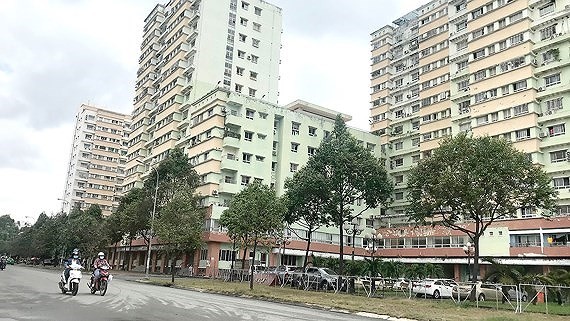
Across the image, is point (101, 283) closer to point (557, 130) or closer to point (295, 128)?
point (295, 128)

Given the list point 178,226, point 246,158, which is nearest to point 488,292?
point 178,226

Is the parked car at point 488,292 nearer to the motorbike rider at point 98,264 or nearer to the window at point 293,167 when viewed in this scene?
the motorbike rider at point 98,264

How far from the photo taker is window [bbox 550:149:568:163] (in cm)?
5309

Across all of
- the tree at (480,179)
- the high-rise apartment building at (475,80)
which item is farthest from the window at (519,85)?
the tree at (480,179)

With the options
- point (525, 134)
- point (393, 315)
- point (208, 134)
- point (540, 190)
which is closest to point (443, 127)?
point (525, 134)

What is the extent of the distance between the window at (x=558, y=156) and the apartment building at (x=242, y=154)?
27100 mm

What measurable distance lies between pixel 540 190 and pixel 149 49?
272 feet

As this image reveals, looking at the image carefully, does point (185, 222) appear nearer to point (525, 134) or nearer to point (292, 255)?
point (292, 255)

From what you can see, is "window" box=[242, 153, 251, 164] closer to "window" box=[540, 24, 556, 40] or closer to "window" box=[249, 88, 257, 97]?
Answer: "window" box=[249, 88, 257, 97]

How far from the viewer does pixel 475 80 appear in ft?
209

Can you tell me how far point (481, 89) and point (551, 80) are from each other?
331 inches

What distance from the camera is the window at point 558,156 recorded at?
53.1 meters

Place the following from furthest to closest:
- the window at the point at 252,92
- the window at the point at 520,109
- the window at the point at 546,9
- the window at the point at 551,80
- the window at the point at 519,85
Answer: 1. the window at the point at 252,92
2. the window at the point at 519,85
3. the window at the point at 546,9
4. the window at the point at 520,109
5. the window at the point at 551,80

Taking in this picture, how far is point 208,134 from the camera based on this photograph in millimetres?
64625
